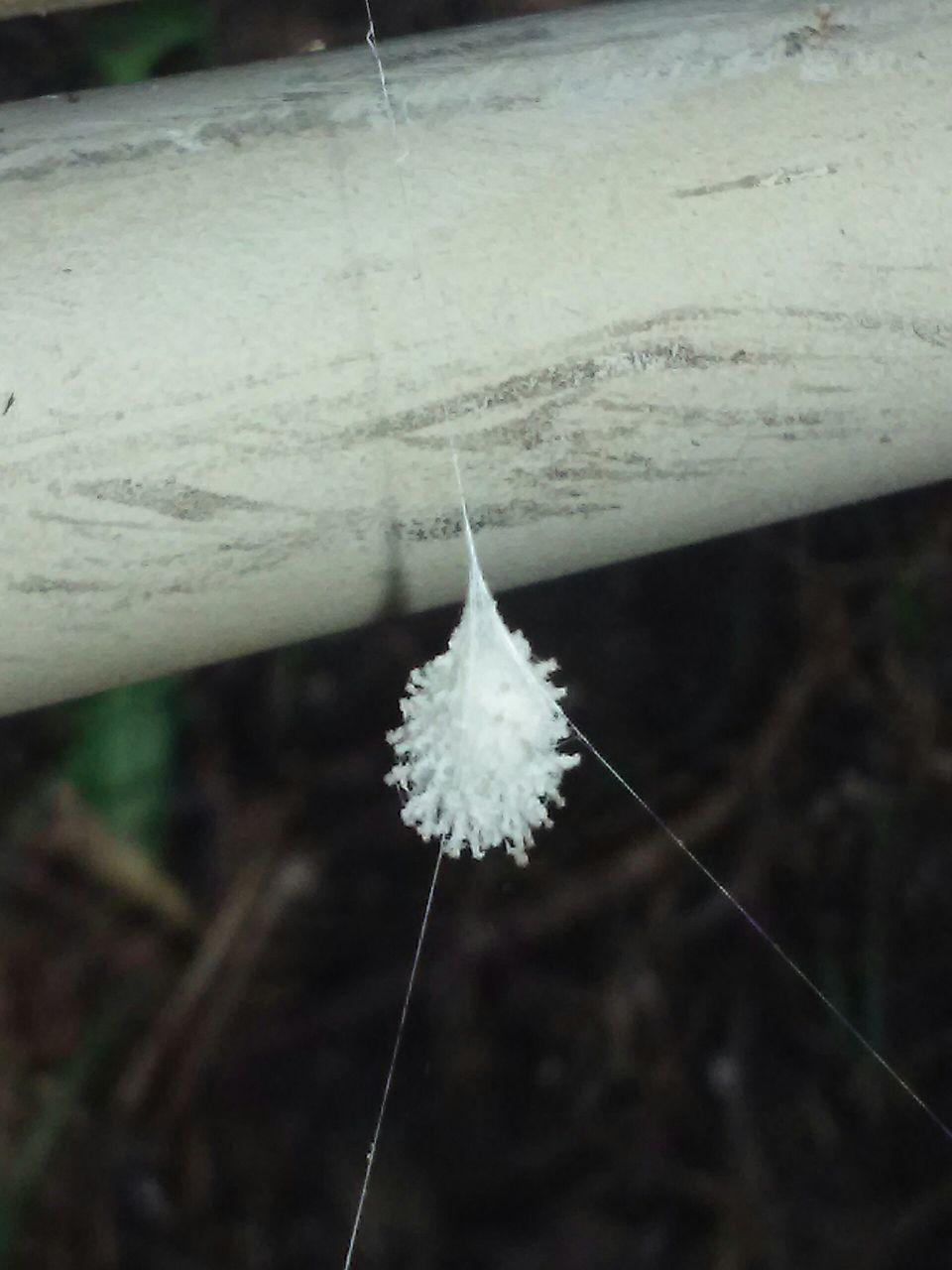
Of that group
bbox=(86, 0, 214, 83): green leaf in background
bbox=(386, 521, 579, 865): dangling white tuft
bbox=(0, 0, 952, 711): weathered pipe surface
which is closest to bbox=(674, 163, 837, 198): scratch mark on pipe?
bbox=(0, 0, 952, 711): weathered pipe surface

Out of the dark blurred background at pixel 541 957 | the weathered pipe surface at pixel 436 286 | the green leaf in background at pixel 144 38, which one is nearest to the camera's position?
the weathered pipe surface at pixel 436 286

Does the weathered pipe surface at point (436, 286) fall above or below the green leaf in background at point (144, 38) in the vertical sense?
below

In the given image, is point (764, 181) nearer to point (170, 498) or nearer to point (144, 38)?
point (170, 498)

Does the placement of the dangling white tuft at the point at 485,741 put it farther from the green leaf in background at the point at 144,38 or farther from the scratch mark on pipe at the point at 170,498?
the green leaf in background at the point at 144,38

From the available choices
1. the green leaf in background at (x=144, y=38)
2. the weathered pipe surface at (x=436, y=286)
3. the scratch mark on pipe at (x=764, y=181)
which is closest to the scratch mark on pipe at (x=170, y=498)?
the weathered pipe surface at (x=436, y=286)

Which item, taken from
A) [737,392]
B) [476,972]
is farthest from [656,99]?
[476,972]

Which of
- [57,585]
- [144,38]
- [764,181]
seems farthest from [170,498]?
[144,38]

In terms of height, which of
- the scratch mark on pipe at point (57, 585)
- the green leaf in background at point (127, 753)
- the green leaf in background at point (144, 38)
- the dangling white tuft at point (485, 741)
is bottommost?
the dangling white tuft at point (485, 741)
